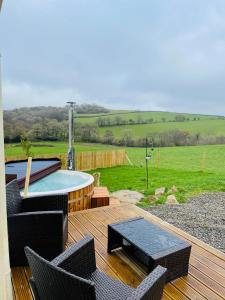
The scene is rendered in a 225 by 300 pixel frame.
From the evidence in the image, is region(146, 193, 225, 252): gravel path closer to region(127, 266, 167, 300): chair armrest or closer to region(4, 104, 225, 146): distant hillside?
region(127, 266, 167, 300): chair armrest

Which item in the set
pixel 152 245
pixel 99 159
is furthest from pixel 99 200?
pixel 99 159

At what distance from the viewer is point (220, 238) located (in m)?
4.11

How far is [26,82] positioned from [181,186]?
350 inches

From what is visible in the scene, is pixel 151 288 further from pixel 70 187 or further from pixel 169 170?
pixel 169 170

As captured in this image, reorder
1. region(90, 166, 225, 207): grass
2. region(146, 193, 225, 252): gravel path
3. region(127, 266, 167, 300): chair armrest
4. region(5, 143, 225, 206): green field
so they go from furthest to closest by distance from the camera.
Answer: region(5, 143, 225, 206): green field, region(90, 166, 225, 207): grass, region(146, 193, 225, 252): gravel path, region(127, 266, 167, 300): chair armrest

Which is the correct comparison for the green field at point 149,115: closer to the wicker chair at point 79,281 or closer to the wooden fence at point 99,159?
the wooden fence at point 99,159

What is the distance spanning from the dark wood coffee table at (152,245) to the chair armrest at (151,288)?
2.12 ft

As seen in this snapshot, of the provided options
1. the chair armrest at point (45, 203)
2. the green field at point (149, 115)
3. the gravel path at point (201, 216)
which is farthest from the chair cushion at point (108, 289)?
the green field at point (149, 115)

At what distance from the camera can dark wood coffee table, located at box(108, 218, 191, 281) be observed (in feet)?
7.74

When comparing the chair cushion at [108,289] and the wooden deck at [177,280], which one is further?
the wooden deck at [177,280]

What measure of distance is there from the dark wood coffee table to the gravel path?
1518 millimetres

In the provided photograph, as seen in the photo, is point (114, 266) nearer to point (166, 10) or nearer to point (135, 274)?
point (135, 274)

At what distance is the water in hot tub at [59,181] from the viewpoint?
5.93 metres

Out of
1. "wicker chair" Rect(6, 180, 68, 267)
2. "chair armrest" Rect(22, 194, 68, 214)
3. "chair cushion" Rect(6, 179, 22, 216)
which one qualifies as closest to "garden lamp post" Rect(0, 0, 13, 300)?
"wicker chair" Rect(6, 180, 68, 267)
